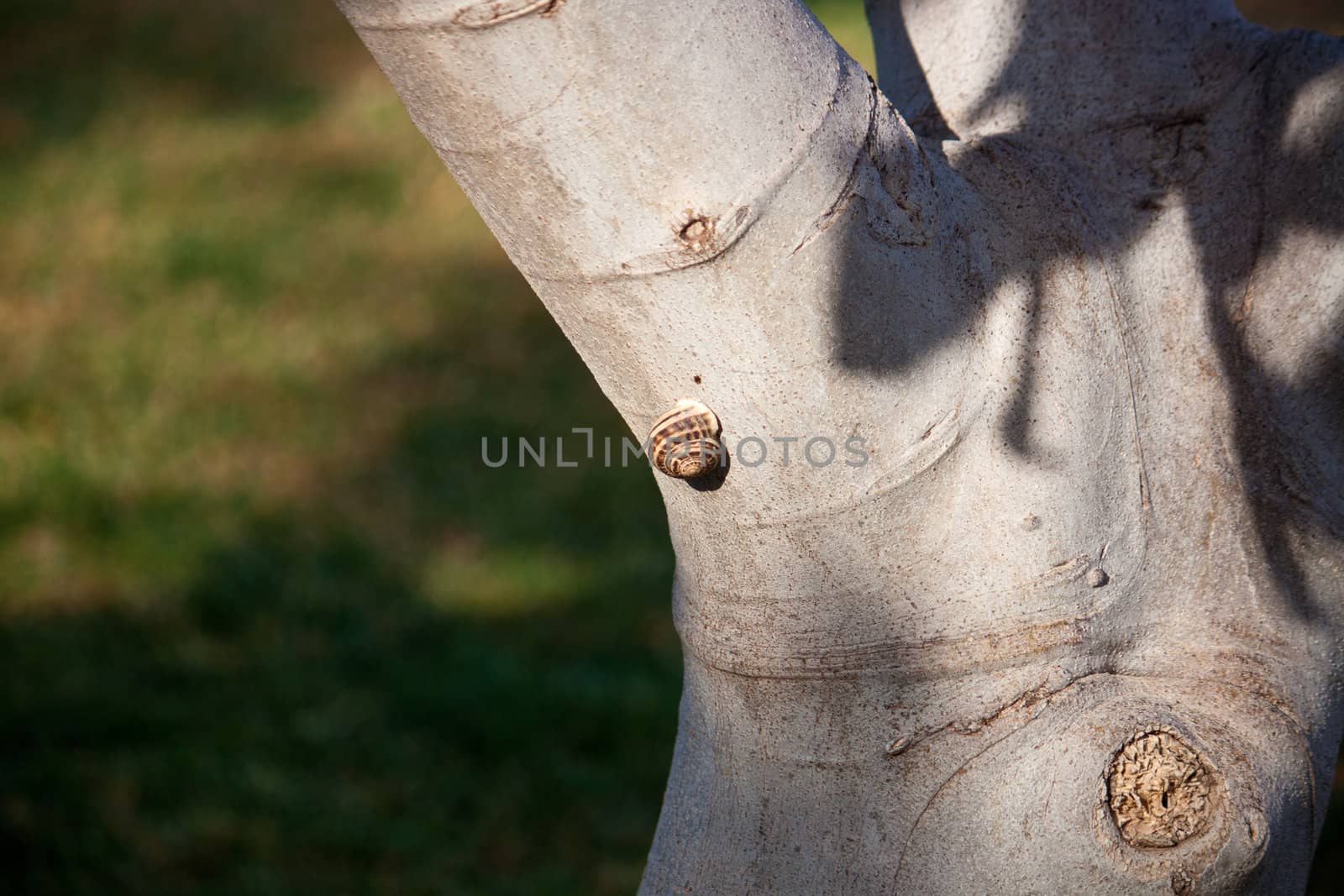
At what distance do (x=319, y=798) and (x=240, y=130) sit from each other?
539 centimetres

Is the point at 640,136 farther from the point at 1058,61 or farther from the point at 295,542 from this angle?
the point at 295,542

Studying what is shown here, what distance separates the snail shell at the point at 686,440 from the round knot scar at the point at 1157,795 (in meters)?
0.49

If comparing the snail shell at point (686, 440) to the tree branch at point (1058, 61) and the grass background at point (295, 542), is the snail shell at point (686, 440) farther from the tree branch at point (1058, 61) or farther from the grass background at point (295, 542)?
the grass background at point (295, 542)

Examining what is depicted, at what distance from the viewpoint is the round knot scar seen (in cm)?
119

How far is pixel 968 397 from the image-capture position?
1.17 metres

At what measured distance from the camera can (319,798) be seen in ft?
11.7

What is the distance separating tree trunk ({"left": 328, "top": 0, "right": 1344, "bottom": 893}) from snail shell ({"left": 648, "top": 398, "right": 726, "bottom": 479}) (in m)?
0.02

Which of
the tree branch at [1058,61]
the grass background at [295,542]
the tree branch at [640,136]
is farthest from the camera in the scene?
the grass background at [295,542]

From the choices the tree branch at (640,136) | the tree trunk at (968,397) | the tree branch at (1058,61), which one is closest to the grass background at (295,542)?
the tree trunk at (968,397)

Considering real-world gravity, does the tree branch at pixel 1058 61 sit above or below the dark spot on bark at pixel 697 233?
above

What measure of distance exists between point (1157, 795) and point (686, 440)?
57cm

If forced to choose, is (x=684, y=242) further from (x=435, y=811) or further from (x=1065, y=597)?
(x=435, y=811)

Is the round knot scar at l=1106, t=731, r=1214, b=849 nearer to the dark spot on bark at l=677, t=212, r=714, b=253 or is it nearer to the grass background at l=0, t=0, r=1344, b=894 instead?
the dark spot on bark at l=677, t=212, r=714, b=253

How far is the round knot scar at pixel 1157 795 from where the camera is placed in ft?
3.91
